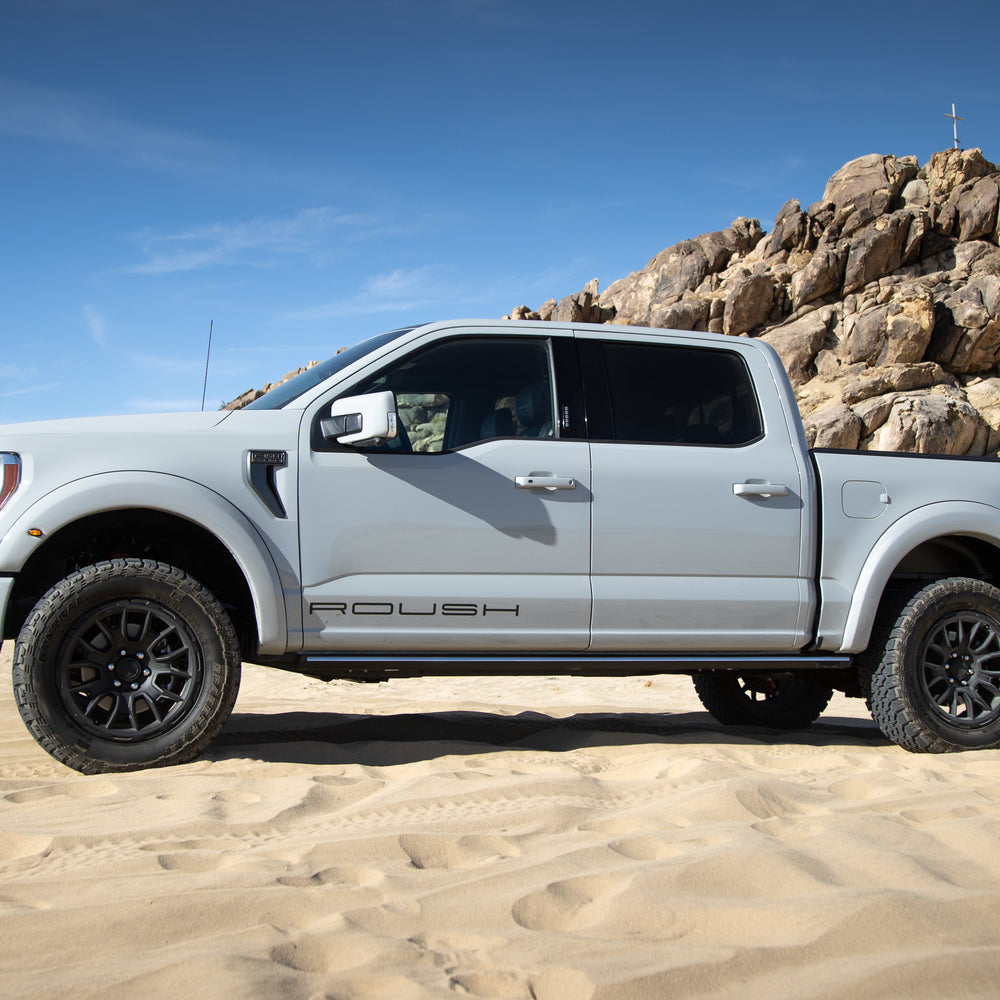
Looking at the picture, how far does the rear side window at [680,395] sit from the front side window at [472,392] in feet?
1.19

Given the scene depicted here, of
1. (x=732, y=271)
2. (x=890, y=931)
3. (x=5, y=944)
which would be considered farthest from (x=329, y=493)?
(x=732, y=271)

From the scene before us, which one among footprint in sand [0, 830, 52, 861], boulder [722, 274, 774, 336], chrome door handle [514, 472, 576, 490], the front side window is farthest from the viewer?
boulder [722, 274, 774, 336]

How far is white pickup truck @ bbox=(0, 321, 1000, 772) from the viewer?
376 cm

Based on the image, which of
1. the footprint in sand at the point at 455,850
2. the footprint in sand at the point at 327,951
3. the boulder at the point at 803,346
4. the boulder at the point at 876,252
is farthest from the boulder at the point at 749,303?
the footprint in sand at the point at 327,951

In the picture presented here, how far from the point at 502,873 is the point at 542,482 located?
194 cm

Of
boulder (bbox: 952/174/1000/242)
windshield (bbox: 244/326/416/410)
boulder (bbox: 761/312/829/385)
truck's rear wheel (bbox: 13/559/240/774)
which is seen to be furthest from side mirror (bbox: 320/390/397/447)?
boulder (bbox: 952/174/1000/242)

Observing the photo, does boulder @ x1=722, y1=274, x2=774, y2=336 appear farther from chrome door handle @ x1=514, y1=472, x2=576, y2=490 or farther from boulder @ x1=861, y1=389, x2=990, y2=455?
chrome door handle @ x1=514, y1=472, x2=576, y2=490

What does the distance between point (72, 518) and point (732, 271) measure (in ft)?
172

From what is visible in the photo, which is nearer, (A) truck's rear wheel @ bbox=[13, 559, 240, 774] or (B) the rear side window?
(A) truck's rear wheel @ bbox=[13, 559, 240, 774]

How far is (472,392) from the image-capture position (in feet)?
14.6

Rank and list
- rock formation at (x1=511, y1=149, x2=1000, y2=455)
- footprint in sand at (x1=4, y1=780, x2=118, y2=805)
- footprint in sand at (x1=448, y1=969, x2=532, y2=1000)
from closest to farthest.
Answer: footprint in sand at (x1=448, y1=969, x2=532, y2=1000)
footprint in sand at (x1=4, y1=780, x2=118, y2=805)
rock formation at (x1=511, y1=149, x2=1000, y2=455)

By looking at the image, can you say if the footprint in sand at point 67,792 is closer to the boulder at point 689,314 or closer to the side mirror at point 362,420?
the side mirror at point 362,420

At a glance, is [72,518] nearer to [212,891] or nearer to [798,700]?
[212,891]

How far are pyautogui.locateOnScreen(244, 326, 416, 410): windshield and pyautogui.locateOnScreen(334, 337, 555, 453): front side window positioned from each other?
22 centimetres
